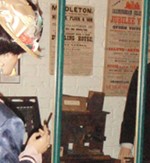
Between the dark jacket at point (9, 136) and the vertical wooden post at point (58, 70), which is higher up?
the vertical wooden post at point (58, 70)

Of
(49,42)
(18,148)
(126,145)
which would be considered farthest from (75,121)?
(18,148)

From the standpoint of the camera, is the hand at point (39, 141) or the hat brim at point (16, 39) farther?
the hand at point (39, 141)

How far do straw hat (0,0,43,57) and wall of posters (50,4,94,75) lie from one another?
161 centimetres

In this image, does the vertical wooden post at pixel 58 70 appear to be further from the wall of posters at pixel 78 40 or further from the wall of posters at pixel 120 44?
the wall of posters at pixel 120 44

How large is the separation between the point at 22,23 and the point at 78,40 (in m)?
1.70

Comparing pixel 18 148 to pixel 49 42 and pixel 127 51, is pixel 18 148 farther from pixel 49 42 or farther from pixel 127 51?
pixel 127 51

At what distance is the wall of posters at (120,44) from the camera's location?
242cm

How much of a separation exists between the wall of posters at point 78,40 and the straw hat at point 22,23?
1.61 meters

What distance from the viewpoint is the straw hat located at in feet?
2.09

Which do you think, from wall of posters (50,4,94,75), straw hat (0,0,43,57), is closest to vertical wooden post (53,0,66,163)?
straw hat (0,0,43,57)

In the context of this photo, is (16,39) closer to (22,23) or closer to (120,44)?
(22,23)

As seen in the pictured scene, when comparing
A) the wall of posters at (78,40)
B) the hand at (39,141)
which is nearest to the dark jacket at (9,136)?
the hand at (39,141)

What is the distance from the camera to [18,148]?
2.28 ft

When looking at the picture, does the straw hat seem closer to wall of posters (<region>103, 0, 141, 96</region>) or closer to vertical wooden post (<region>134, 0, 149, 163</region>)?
vertical wooden post (<region>134, 0, 149, 163</region>)
